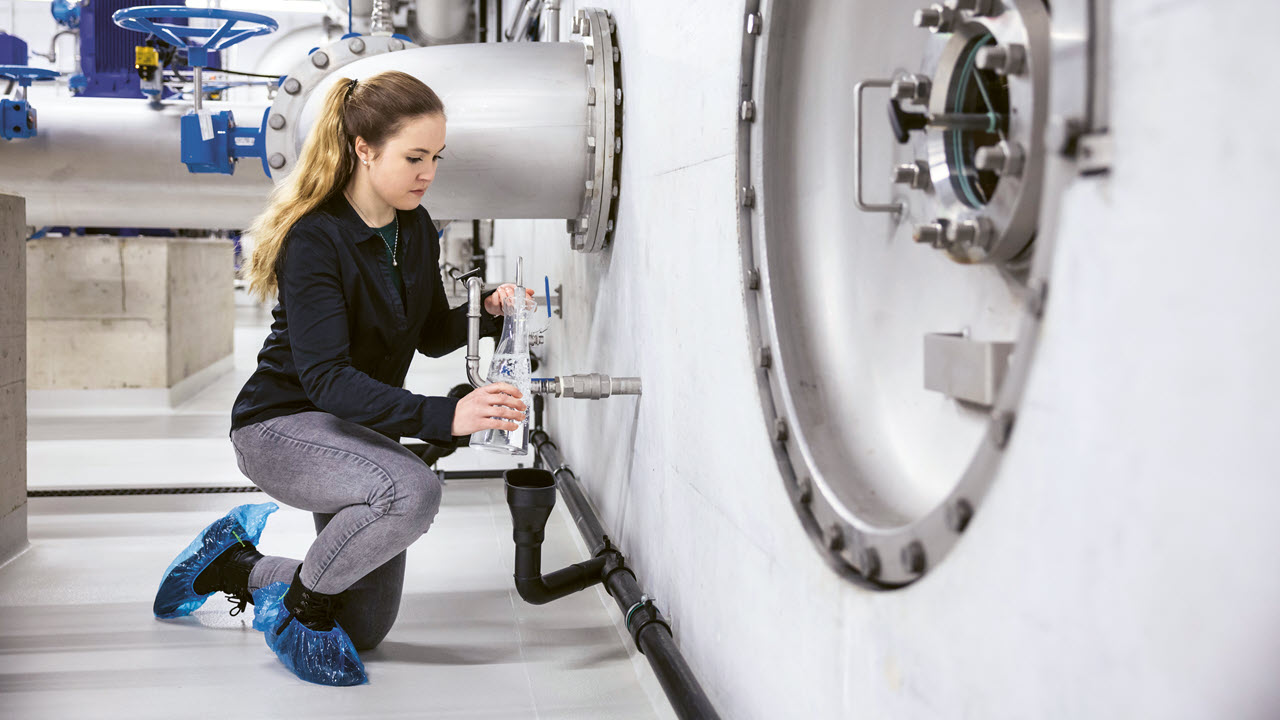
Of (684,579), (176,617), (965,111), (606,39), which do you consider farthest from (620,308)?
(965,111)

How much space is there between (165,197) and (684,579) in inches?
78.6

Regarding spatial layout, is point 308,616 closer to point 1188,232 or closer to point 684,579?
point 684,579

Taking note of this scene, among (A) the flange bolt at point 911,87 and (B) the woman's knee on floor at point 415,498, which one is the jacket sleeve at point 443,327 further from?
(A) the flange bolt at point 911,87

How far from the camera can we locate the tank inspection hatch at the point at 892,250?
0.64m

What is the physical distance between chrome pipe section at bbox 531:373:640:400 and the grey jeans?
28 cm

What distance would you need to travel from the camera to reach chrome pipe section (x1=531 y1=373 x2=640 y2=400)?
175 centimetres

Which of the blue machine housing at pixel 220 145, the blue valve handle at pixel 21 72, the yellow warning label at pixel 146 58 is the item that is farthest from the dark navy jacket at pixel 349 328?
the blue valve handle at pixel 21 72

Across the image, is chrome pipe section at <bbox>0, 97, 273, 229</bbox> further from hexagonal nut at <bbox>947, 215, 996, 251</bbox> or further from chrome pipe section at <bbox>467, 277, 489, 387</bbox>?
hexagonal nut at <bbox>947, 215, 996, 251</bbox>

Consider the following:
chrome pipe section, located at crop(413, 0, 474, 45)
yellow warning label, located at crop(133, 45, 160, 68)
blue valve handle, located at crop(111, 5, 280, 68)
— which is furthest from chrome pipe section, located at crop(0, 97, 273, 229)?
chrome pipe section, located at crop(413, 0, 474, 45)

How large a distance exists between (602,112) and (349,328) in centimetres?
63

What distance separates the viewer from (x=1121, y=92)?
20.1 inches

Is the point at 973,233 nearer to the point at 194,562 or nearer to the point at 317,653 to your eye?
the point at 317,653

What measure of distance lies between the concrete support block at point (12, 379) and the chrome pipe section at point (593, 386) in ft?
3.84

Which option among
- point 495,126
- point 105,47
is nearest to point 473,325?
point 495,126
